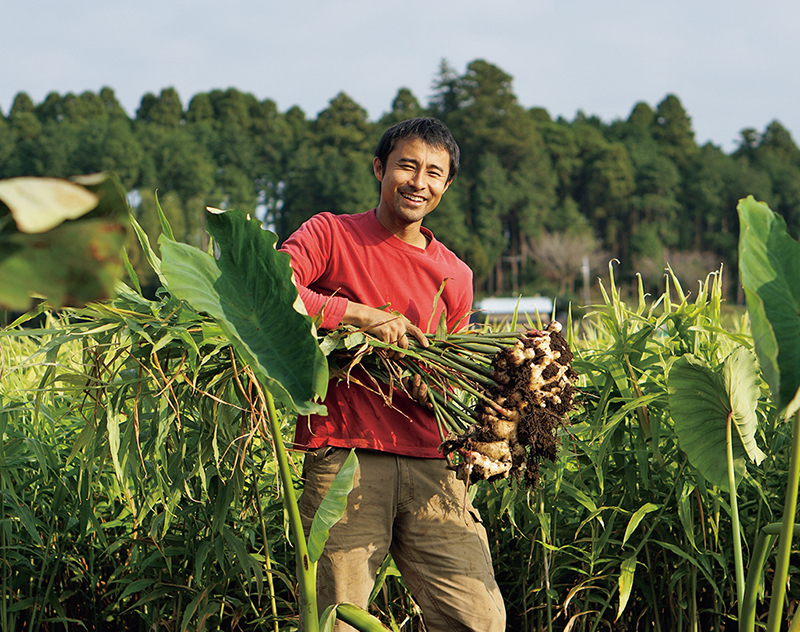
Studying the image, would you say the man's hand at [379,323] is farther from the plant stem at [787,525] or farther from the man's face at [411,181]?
the plant stem at [787,525]

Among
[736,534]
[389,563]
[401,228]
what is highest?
[401,228]

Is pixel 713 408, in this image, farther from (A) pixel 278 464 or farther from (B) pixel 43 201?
(B) pixel 43 201

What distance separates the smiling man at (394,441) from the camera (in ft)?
5.67

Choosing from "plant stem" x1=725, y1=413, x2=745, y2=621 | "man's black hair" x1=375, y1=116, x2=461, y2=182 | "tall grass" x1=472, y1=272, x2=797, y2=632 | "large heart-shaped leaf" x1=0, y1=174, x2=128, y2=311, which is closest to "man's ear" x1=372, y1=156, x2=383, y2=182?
"man's black hair" x1=375, y1=116, x2=461, y2=182

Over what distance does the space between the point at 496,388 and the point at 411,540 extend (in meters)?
0.48

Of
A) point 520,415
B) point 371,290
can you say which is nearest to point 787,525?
point 520,415

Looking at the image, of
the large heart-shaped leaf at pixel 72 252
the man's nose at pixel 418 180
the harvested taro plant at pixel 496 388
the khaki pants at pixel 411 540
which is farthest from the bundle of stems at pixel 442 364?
the large heart-shaped leaf at pixel 72 252

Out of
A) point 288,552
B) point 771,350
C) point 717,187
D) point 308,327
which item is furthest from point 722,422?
point 717,187

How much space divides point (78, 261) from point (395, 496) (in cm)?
128

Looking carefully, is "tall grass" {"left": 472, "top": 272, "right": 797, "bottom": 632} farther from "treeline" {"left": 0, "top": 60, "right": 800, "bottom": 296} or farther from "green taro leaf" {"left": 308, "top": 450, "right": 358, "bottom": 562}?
"treeline" {"left": 0, "top": 60, "right": 800, "bottom": 296}

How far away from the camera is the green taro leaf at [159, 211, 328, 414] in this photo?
110 centimetres

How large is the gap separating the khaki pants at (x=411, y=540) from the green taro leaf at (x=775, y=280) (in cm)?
82

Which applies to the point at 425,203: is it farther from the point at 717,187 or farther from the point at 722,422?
the point at 717,187

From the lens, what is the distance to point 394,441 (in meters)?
1.78
